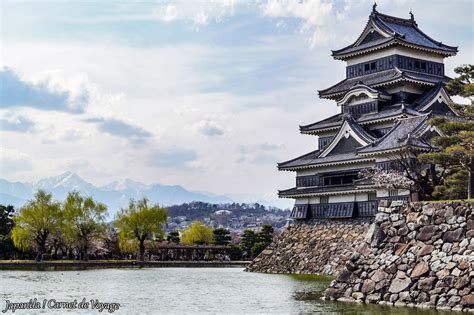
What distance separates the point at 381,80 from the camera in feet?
155

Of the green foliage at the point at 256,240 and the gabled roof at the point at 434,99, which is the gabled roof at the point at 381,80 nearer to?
the gabled roof at the point at 434,99

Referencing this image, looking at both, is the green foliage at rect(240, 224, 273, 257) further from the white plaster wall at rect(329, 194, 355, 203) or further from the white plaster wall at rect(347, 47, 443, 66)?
the white plaster wall at rect(347, 47, 443, 66)

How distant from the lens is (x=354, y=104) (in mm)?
48625

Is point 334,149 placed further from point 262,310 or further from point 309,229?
point 262,310

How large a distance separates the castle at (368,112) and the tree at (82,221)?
61.8 ft

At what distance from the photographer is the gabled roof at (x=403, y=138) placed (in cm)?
3900

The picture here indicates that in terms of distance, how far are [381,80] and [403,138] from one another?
871 centimetres

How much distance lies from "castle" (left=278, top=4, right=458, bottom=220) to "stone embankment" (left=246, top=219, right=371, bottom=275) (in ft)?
2.30

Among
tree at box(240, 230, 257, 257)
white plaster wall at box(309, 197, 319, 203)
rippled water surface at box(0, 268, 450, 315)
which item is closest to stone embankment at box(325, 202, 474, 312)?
rippled water surface at box(0, 268, 450, 315)

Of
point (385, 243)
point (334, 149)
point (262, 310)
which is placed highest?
point (334, 149)

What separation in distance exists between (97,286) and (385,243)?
15.0m

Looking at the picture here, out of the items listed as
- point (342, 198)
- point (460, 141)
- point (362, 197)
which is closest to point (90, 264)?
point (342, 198)

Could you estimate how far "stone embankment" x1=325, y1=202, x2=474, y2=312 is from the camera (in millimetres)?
22219

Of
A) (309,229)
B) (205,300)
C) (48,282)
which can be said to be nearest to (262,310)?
(205,300)
